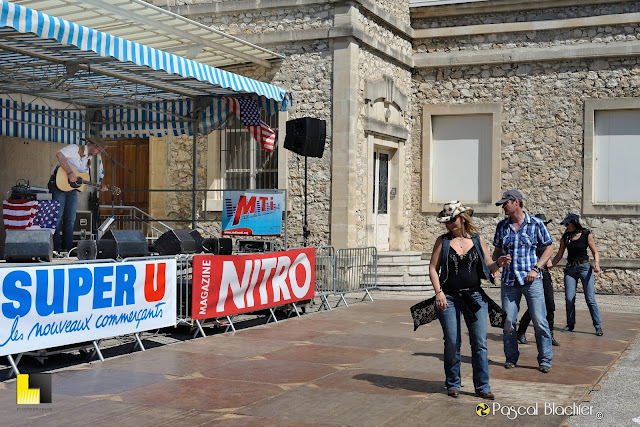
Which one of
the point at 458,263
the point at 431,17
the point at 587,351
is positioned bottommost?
the point at 587,351

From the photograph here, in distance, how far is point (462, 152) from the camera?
19562mm

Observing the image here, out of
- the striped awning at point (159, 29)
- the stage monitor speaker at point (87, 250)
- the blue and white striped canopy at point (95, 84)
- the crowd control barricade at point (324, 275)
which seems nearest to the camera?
the blue and white striped canopy at point (95, 84)

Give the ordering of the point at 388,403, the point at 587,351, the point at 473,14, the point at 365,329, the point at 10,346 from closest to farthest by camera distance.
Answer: the point at 388,403 < the point at 10,346 < the point at 587,351 < the point at 365,329 < the point at 473,14

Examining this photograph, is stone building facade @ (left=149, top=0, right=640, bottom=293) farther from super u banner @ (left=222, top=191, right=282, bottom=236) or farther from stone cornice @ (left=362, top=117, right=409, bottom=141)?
super u banner @ (left=222, top=191, right=282, bottom=236)

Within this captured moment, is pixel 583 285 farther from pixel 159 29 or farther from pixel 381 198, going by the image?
pixel 159 29

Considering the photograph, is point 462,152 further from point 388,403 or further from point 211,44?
point 388,403

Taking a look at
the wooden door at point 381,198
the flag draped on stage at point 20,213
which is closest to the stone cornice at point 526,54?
the wooden door at point 381,198

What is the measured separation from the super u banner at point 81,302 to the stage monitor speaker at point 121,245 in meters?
0.72

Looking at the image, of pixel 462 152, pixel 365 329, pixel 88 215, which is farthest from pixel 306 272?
pixel 462 152

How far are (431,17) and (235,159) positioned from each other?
575 cm

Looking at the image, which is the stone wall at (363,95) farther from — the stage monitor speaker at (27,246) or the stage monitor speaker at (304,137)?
the stage monitor speaker at (27,246)

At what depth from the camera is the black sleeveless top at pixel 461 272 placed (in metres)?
7.51

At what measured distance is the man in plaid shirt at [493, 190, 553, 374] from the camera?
8.84 meters

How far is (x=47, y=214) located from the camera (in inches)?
518
